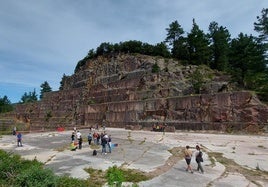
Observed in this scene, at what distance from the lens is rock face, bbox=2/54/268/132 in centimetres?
4034

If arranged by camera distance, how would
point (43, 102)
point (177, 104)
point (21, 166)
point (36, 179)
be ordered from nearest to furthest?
point (36, 179) → point (21, 166) → point (177, 104) → point (43, 102)

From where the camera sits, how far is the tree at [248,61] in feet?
157

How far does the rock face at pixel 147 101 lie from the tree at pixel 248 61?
8.77 ft

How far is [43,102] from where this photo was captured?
86438 mm

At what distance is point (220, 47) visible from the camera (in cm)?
7262

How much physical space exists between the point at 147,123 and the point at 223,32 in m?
39.3

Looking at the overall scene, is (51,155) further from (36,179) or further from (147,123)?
(147,123)

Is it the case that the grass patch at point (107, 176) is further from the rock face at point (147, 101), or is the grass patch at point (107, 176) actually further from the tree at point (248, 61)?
the tree at point (248, 61)

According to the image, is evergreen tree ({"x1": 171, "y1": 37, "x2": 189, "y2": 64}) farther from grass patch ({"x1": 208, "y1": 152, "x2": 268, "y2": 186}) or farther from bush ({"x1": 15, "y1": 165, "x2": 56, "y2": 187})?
bush ({"x1": 15, "y1": 165, "x2": 56, "y2": 187})

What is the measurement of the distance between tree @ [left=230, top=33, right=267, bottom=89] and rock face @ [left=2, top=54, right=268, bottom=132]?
8.77ft

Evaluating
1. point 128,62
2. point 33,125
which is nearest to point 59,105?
point 33,125

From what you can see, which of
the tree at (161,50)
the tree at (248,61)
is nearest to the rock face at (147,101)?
the tree at (248,61)

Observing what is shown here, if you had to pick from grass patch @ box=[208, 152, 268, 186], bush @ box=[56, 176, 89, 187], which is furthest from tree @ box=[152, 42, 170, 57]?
bush @ box=[56, 176, 89, 187]

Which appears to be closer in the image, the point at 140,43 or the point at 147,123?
the point at 147,123
